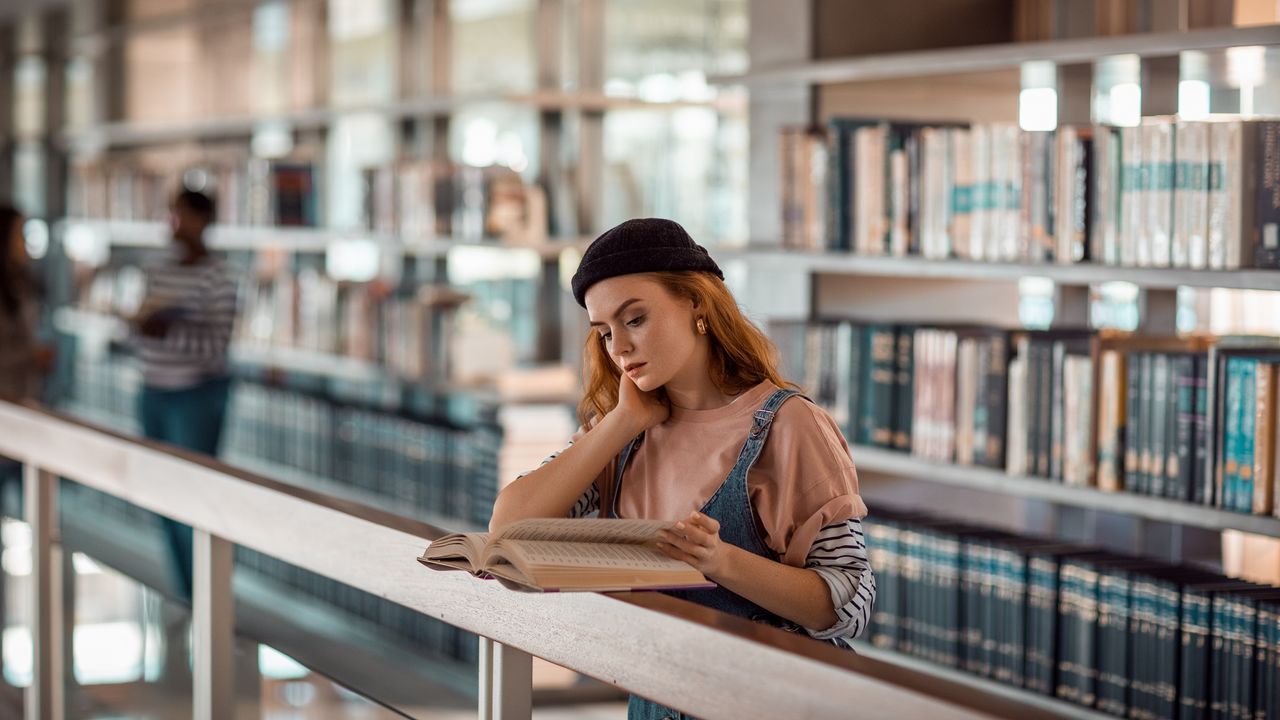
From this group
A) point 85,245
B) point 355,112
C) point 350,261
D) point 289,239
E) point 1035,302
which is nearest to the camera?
point 1035,302

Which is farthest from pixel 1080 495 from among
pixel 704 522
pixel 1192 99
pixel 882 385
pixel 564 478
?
pixel 704 522

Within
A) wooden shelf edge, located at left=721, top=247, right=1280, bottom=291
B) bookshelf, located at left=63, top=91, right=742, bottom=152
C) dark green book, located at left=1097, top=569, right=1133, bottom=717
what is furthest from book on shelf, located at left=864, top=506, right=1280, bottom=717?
bookshelf, located at left=63, top=91, right=742, bottom=152

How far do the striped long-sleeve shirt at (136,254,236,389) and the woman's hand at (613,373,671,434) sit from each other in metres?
3.33

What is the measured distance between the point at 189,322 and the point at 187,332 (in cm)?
3

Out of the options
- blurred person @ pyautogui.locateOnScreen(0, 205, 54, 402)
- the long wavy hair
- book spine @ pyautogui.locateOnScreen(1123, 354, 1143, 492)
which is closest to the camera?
the long wavy hair

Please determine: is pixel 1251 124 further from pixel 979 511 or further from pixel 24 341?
pixel 24 341

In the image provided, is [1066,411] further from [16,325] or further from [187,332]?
[16,325]

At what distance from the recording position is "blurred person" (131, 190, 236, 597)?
4.75 m

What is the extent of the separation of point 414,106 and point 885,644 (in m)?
2.25

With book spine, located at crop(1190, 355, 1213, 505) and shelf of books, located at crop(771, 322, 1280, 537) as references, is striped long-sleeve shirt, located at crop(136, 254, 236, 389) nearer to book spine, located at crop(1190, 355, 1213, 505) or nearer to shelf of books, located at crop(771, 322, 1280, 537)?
shelf of books, located at crop(771, 322, 1280, 537)

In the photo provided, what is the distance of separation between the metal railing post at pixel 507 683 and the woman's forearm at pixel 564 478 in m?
0.24

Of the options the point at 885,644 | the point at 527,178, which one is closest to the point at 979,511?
the point at 885,644

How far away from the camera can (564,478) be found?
1.72 metres

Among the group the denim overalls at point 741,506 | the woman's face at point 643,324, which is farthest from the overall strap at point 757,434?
the woman's face at point 643,324
